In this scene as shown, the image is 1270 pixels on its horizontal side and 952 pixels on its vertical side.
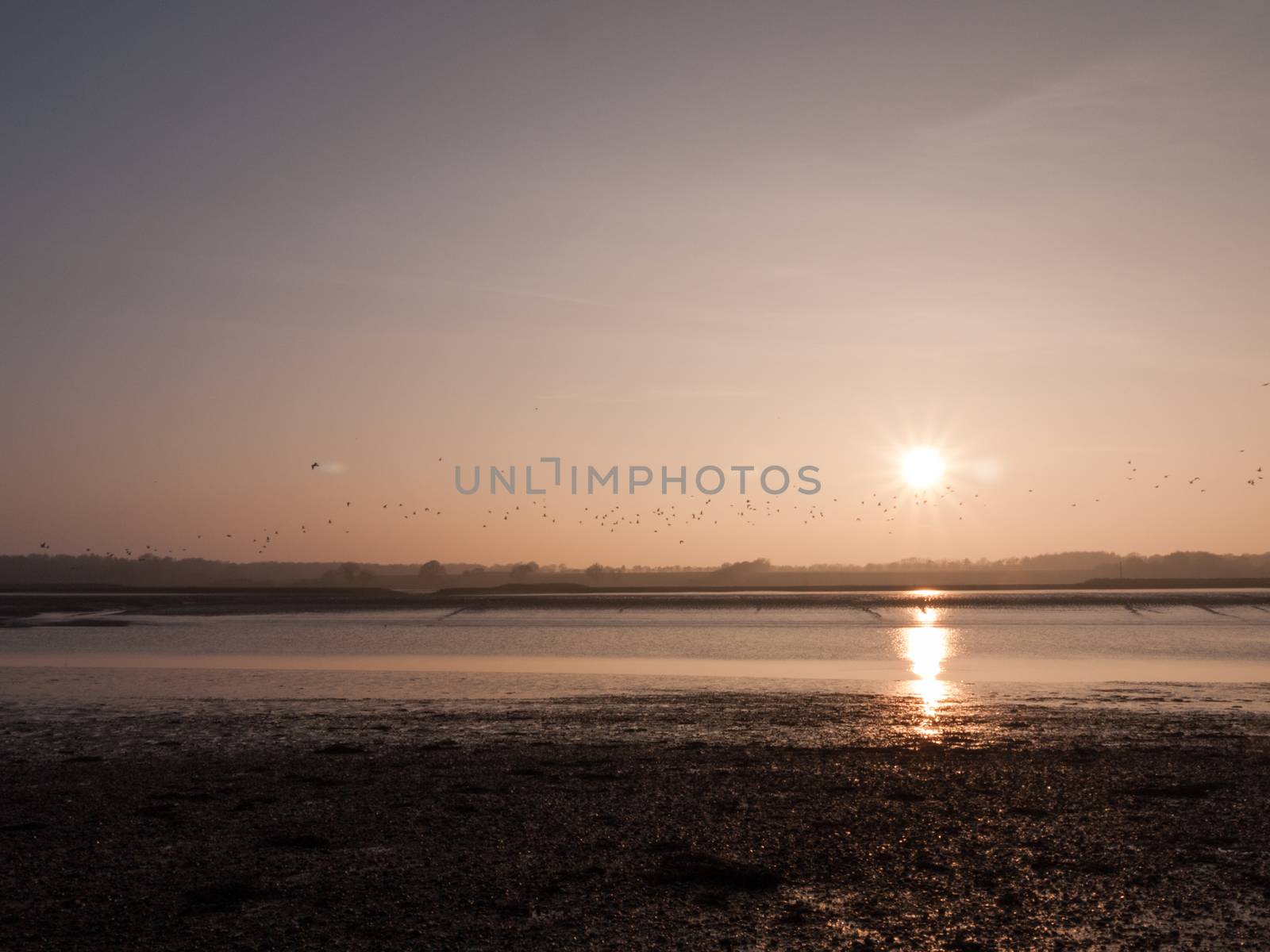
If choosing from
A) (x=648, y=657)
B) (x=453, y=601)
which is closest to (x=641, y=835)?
(x=648, y=657)

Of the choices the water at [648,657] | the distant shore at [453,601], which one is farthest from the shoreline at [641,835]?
the distant shore at [453,601]

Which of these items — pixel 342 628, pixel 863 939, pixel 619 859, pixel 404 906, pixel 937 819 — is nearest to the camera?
pixel 863 939

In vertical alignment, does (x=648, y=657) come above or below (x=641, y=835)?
below

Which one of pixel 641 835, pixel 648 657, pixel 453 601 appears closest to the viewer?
pixel 641 835

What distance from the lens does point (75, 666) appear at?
38.2 m

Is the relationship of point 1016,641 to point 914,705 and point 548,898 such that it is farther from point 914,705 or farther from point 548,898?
point 548,898

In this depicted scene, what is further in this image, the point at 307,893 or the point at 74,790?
the point at 74,790

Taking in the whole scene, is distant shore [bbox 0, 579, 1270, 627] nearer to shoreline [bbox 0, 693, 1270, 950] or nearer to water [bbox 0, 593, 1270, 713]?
water [bbox 0, 593, 1270, 713]

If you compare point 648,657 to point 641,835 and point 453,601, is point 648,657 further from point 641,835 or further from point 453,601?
point 453,601

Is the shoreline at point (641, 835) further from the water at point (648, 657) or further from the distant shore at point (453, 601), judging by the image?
the distant shore at point (453, 601)

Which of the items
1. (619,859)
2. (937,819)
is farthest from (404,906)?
(937,819)

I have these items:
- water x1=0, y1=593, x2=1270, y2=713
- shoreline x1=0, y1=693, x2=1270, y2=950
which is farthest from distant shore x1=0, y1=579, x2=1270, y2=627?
shoreline x1=0, y1=693, x2=1270, y2=950

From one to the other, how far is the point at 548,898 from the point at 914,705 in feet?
56.3

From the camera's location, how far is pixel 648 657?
42.6 meters
